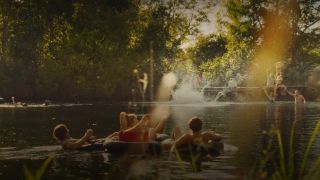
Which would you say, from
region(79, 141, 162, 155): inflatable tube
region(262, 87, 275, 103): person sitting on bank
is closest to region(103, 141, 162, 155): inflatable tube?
region(79, 141, 162, 155): inflatable tube

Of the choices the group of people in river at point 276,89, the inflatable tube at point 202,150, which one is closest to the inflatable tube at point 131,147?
the inflatable tube at point 202,150

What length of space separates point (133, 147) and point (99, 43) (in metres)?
60.3

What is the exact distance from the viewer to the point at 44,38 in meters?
77.7

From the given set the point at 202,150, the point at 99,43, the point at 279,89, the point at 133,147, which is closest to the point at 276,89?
the point at 279,89

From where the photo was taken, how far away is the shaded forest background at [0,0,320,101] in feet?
244

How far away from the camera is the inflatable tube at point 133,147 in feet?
60.7

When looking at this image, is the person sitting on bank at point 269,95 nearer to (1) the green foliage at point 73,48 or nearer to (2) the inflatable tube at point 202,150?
→ (1) the green foliage at point 73,48

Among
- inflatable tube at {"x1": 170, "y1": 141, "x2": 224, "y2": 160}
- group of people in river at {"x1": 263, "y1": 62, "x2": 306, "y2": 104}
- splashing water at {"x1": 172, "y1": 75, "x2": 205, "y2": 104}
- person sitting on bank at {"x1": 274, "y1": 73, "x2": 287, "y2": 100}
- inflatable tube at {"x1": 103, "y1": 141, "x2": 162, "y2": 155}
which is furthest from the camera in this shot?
splashing water at {"x1": 172, "y1": 75, "x2": 205, "y2": 104}

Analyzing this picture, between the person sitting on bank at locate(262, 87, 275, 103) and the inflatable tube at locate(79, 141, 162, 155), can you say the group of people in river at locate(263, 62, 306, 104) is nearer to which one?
the person sitting on bank at locate(262, 87, 275, 103)

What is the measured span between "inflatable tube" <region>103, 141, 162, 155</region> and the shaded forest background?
55.4 m

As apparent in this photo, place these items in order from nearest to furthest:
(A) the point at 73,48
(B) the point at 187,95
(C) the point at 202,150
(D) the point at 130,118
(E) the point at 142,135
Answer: (C) the point at 202,150 < (E) the point at 142,135 < (D) the point at 130,118 < (A) the point at 73,48 < (B) the point at 187,95

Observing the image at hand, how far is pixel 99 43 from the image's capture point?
77.8 m

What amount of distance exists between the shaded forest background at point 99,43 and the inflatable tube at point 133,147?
182ft

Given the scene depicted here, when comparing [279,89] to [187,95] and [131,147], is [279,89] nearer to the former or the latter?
[187,95]
